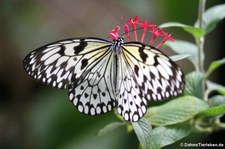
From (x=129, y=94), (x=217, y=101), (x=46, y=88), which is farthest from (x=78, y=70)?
(x=46, y=88)

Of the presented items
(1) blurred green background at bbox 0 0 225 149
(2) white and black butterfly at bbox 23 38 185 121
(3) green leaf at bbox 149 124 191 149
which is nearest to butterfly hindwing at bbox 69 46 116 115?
(2) white and black butterfly at bbox 23 38 185 121

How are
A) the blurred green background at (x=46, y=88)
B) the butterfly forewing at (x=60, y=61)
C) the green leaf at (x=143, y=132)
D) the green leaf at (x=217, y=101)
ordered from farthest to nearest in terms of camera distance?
the blurred green background at (x=46, y=88) < the green leaf at (x=217, y=101) < the butterfly forewing at (x=60, y=61) < the green leaf at (x=143, y=132)

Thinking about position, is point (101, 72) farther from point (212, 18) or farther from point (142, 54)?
point (212, 18)

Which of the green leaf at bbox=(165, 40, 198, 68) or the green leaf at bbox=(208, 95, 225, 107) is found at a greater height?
the green leaf at bbox=(165, 40, 198, 68)

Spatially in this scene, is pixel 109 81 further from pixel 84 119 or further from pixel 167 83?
pixel 84 119

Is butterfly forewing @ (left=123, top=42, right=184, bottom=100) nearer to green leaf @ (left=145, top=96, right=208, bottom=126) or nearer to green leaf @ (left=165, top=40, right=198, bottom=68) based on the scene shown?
green leaf @ (left=145, top=96, right=208, bottom=126)

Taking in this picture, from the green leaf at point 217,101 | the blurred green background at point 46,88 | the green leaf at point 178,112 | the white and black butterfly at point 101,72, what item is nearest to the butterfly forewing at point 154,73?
the white and black butterfly at point 101,72

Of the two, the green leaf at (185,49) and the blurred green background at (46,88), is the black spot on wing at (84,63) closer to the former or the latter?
the green leaf at (185,49)
